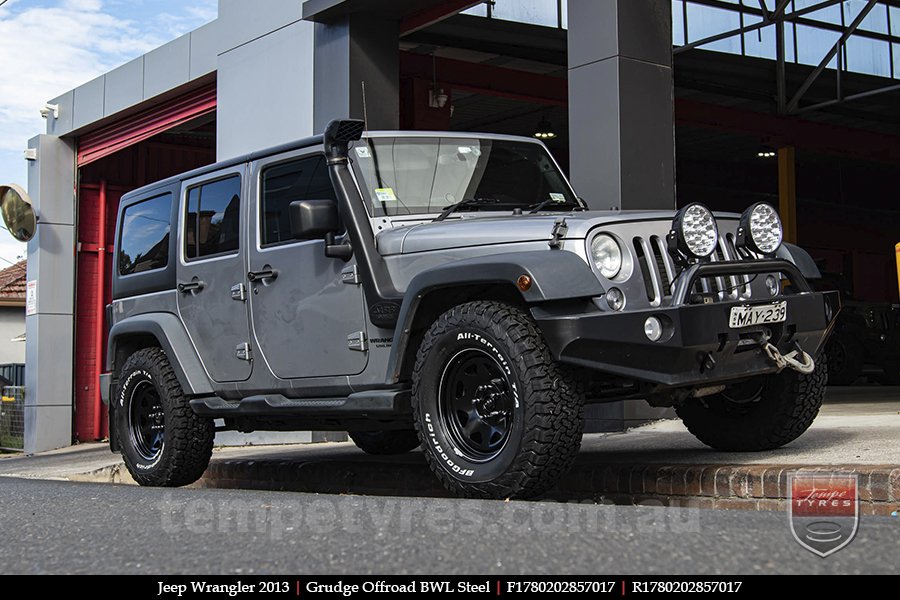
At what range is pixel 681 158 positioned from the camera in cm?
2914

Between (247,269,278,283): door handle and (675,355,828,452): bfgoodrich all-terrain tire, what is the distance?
2.47 meters

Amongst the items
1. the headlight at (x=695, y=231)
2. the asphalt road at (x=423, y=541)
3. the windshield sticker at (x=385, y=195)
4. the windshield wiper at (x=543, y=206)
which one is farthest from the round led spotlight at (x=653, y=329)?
the windshield sticker at (x=385, y=195)

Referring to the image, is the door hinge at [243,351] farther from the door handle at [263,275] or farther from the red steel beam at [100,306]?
the red steel beam at [100,306]

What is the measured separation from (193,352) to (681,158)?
23520mm

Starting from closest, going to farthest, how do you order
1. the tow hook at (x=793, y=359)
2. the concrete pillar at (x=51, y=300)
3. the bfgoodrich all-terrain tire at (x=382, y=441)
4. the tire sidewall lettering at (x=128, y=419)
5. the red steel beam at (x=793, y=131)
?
the tow hook at (x=793, y=359) < the tire sidewall lettering at (x=128, y=419) < the bfgoodrich all-terrain tire at (x=382, y=441) < the concrete pillar at (x=51, y=300) < the red steel beam at (x=793, y=131)

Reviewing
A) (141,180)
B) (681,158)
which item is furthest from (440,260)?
(681,158)

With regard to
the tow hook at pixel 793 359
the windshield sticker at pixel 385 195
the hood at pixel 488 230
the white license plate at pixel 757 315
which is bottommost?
the tow hook at pixel 793 359

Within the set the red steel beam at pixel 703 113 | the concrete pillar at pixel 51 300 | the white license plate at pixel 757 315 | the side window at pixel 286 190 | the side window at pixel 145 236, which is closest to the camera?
the white license plate at pixel 757 315

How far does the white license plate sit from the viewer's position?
198 inches

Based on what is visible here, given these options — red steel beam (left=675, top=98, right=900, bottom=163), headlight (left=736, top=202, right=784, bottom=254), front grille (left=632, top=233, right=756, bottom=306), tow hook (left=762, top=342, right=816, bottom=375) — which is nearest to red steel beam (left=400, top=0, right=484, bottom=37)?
headlight (left=736, top=202, right=784, bottom=254)

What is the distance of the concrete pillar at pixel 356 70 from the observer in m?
11.2

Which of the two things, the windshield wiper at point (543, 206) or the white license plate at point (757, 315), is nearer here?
the white license plate at point (757, 315)

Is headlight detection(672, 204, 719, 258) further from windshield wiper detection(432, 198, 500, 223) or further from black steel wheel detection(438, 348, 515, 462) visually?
windshield wiper detection(432, 198, 500, 223)

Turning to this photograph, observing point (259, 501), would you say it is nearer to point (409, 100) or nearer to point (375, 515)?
point (375, 515)
